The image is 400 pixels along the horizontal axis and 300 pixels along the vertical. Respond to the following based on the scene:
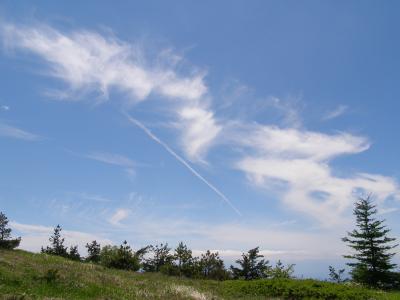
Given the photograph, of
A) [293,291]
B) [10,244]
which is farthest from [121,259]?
[293,291]

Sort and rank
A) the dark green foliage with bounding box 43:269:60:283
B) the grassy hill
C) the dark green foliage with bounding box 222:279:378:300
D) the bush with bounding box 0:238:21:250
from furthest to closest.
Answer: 1. the bush with bounding box 0:238:21:250
2. the dark green foliage with bounding box 222:279:378:300
3. the dark green foliage with bounding box 43:269:60:283
4. the grassy hill

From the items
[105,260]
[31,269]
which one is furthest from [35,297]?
[105,260]

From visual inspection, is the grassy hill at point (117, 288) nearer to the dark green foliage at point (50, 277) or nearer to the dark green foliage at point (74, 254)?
the dark green foliage at point (50, 277)

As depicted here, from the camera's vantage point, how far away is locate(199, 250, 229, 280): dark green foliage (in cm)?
4450

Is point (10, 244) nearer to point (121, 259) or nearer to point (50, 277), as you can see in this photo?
point (121, 259)

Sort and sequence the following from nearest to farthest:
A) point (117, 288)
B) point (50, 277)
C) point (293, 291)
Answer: point (50, 277), point (117, 288), point (293, 291)

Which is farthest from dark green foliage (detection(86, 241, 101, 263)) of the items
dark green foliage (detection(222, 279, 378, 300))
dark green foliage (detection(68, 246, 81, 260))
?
dark green foliage (detection(222, 279, 378, 300))

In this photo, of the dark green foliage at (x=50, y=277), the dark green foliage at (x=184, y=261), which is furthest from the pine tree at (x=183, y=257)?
the dark green foliage at (x=50, y=277)

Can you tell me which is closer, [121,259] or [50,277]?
[50,277]

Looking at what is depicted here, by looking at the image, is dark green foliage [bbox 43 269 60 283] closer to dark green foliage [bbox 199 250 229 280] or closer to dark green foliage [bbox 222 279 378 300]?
dark green foliage [bbox 222 279 378 300]

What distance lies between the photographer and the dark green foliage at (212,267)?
44500 mm

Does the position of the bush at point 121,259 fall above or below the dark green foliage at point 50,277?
above

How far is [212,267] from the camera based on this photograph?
154ft

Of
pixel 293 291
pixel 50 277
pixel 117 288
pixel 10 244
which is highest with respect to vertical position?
pixel 10 244
